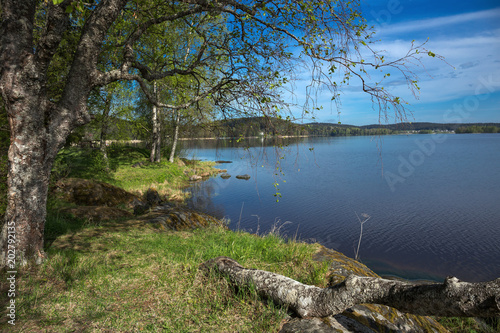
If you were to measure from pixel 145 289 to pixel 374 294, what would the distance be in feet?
10.8

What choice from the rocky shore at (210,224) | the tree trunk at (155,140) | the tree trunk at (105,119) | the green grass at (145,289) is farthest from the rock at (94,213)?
the tree trunk at (155,140)

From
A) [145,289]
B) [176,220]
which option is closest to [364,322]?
[145,289]

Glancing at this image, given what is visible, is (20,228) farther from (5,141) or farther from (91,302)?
(5,141)

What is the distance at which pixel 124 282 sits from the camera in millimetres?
4387

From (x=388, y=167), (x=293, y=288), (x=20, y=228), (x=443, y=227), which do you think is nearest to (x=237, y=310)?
(x=293, y=288)

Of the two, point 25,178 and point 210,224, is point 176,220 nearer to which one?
point 210,224

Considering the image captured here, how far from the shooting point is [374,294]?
3.29 m

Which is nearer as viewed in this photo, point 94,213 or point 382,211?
point 94,213

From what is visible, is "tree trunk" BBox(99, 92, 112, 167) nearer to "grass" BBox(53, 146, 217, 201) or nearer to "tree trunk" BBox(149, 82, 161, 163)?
"grass" BBox(53, 146, 217, 201)

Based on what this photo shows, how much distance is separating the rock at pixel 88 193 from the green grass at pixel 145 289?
5530mm

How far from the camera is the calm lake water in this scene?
1128 cm

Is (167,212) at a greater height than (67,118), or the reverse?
(67,118)

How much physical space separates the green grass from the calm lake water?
198 cm

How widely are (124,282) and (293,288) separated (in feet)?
8.99
